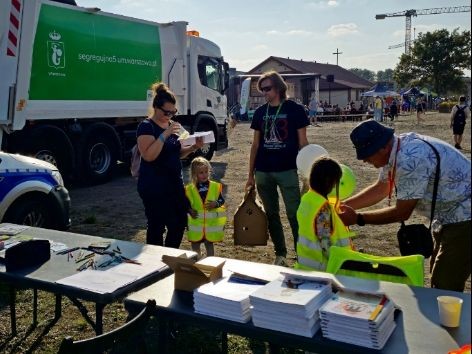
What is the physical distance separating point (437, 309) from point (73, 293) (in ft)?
5.71

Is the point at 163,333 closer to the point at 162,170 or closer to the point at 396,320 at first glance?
the point at 396,320

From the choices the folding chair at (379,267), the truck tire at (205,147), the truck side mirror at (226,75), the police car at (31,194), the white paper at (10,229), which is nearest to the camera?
the folding chair at (379,267)

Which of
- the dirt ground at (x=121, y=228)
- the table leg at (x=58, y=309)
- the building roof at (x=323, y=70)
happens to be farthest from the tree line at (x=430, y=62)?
the table leg at (x=58, y=309)

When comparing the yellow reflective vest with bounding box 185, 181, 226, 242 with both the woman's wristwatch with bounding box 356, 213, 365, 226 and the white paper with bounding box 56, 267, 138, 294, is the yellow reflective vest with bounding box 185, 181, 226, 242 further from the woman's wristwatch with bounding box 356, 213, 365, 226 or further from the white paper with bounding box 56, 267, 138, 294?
the white paper with bounding box 56, 267, 138, 294

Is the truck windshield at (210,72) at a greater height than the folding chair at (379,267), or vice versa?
the truck windshield at (210,72)

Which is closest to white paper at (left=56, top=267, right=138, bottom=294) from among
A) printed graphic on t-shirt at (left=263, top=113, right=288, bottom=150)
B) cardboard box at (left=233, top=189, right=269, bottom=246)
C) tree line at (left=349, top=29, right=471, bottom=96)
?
cardboard box at (left=233, top=189, right=269, bottom=246)

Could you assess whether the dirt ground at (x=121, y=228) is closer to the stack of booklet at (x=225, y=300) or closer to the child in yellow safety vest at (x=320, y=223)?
the child in yellow safety vest at (x=320, y=223)

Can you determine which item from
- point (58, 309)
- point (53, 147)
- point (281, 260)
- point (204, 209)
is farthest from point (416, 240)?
point (53, 147)

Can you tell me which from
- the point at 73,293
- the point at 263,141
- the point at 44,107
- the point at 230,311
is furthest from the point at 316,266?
the point at 44,107

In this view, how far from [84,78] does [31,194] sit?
485 centimetres

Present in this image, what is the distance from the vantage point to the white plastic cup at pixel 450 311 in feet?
6.82

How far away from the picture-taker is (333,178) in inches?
130

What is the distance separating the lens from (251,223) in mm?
4773

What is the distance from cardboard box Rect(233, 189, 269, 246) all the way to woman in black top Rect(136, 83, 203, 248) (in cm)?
69
